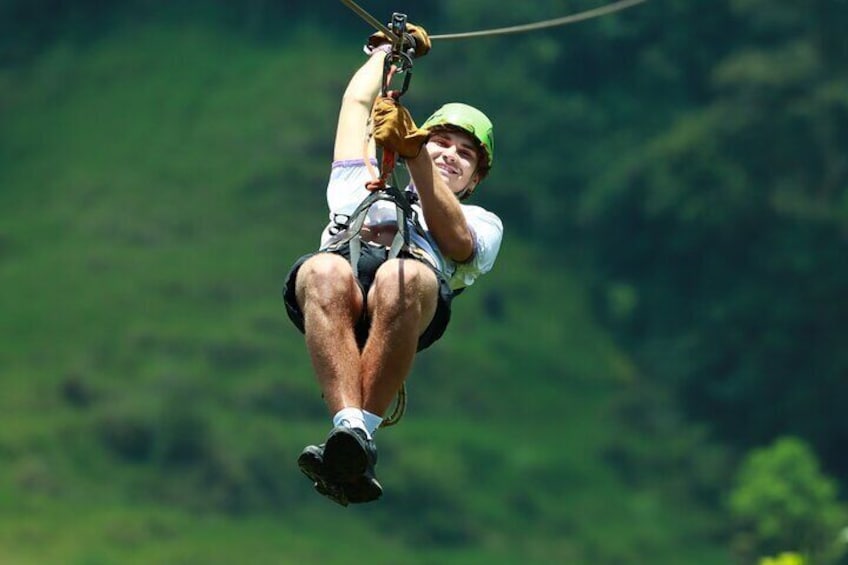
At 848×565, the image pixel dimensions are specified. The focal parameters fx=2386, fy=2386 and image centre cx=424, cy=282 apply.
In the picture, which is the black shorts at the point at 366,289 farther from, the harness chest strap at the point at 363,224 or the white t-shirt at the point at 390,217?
the white t-shirt at the point at 390,217

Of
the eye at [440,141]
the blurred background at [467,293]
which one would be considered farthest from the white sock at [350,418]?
the blurred background at [467,293]

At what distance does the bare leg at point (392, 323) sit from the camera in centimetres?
773

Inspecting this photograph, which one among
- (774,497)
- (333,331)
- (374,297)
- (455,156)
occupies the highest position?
(774,497)

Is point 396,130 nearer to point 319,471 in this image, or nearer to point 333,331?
point 333,331

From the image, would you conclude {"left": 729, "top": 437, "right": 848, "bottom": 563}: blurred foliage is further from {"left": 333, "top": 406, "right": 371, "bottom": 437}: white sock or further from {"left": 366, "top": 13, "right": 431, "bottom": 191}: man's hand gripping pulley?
{"left": 333, "top": 406, "right": 371, "bottom": 437}: white sock

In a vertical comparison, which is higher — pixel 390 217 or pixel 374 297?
pixel 390 217

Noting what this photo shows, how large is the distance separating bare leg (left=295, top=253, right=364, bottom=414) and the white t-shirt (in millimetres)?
381

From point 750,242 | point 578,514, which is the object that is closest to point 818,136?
point 750,242

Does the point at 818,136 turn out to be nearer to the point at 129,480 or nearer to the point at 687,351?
the point at 687,351

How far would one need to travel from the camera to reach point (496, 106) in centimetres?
5719

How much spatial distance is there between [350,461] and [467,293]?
42095 mm

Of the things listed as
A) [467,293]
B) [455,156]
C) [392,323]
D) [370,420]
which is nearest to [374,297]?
[392,323]

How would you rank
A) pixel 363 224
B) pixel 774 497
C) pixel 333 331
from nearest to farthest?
pixel 333 331 < pixel 363 224 < pixel 774 497

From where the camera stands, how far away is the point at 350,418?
302 inches
